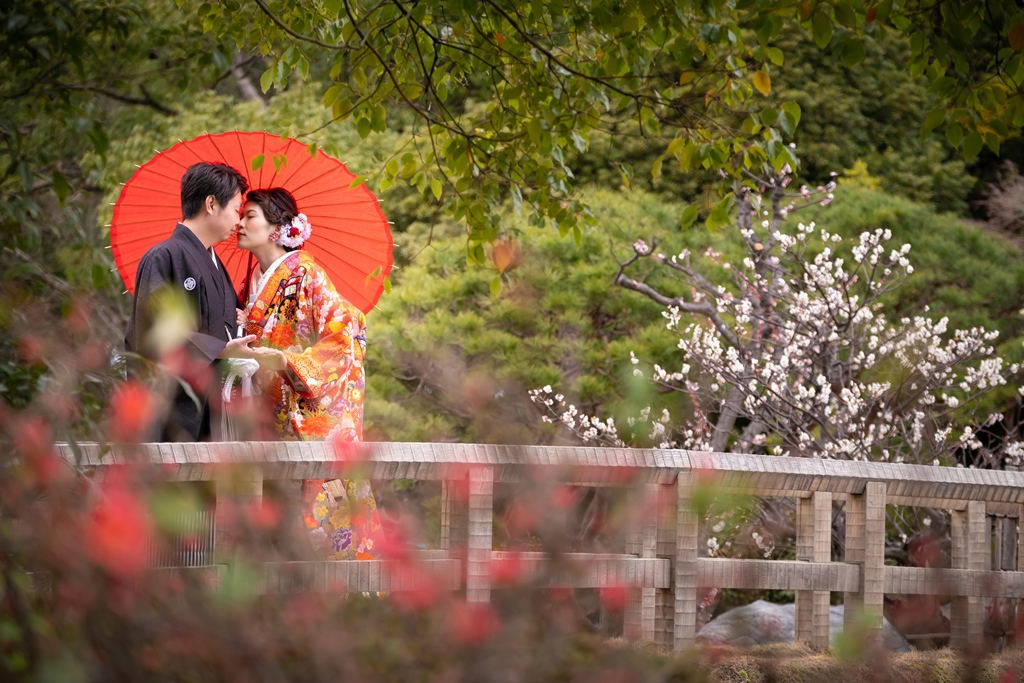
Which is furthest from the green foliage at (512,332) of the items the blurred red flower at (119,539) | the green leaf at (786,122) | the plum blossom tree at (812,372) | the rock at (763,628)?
the blurred red flower at (119,539)

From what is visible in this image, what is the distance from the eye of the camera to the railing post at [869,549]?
3.25 metres

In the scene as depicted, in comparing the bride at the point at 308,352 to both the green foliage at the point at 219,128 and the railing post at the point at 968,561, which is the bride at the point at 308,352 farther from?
the green foliage at the point at 219,128

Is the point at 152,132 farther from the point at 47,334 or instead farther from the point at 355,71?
the point at 47,334

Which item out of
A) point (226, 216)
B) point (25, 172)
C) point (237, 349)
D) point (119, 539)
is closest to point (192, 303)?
point (237, 349)

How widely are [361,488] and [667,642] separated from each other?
1.04m

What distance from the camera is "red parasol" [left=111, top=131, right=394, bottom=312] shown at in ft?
13.6

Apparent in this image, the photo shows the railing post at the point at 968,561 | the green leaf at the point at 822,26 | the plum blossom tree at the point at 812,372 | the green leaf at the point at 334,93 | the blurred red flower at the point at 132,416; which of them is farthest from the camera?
the plum blossom tree at the point at 812,372

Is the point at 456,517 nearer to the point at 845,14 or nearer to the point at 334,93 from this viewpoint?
the point at 334,93

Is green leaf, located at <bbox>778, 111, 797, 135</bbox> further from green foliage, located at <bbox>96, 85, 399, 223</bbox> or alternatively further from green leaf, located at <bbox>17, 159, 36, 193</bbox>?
green foliage, located at <bbox>96, 85, 399, 223</bbox>

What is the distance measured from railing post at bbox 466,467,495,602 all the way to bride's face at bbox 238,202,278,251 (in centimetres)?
154

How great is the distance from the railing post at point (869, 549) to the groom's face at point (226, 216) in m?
2.33

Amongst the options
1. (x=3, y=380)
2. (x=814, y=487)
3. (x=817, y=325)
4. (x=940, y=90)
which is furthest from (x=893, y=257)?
(x=3, y=380)

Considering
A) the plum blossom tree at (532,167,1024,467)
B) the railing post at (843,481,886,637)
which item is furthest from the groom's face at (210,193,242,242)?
A: the plum blossom tree at (532,167,1024,467)

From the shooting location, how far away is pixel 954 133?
3244 millimetres
